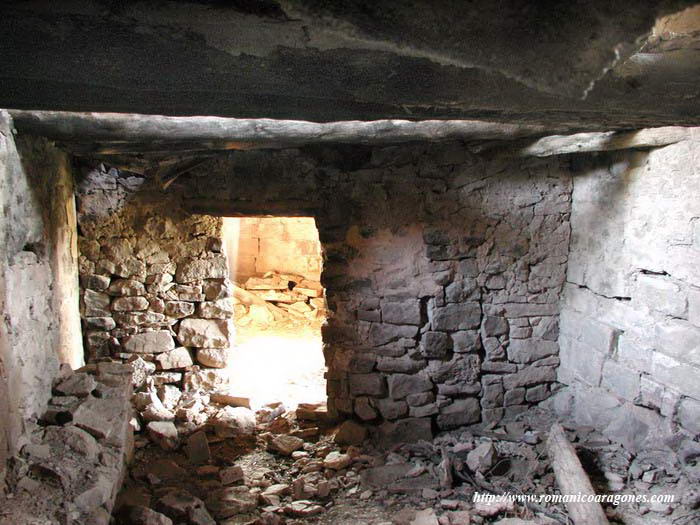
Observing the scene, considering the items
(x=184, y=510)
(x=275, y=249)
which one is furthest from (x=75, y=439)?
(x=275, y=249)

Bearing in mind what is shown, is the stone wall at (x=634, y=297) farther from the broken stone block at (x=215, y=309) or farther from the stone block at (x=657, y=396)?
the broken stone block at (x=215, y=309)

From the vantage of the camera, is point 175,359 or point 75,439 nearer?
point 75,439

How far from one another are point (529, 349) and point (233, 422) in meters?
2.39

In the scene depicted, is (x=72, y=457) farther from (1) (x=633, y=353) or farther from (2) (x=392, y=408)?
(1) (x=633, y=353)

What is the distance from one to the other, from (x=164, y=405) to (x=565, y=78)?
3929 millimetres

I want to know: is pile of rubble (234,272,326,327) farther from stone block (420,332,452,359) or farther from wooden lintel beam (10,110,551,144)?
wooden lintel beam (10,110,551,144)

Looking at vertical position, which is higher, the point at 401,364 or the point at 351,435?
the point at 401,364

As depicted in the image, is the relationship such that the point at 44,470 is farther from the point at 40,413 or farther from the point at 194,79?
the point at 194,79

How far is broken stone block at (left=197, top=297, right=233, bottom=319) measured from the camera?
4105mm

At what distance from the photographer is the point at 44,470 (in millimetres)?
2057

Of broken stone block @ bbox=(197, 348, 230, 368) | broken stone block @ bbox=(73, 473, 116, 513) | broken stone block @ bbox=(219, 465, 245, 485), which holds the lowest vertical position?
broken stone block @ bbox=(219, 465, 245, 485)

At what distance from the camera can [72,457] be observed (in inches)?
87.4

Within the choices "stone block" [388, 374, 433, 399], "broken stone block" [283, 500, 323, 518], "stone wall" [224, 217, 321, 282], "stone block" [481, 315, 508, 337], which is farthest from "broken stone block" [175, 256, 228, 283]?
"stone wall" [224, 217, 321, 282]

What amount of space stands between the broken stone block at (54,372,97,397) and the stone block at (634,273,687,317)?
330cm
